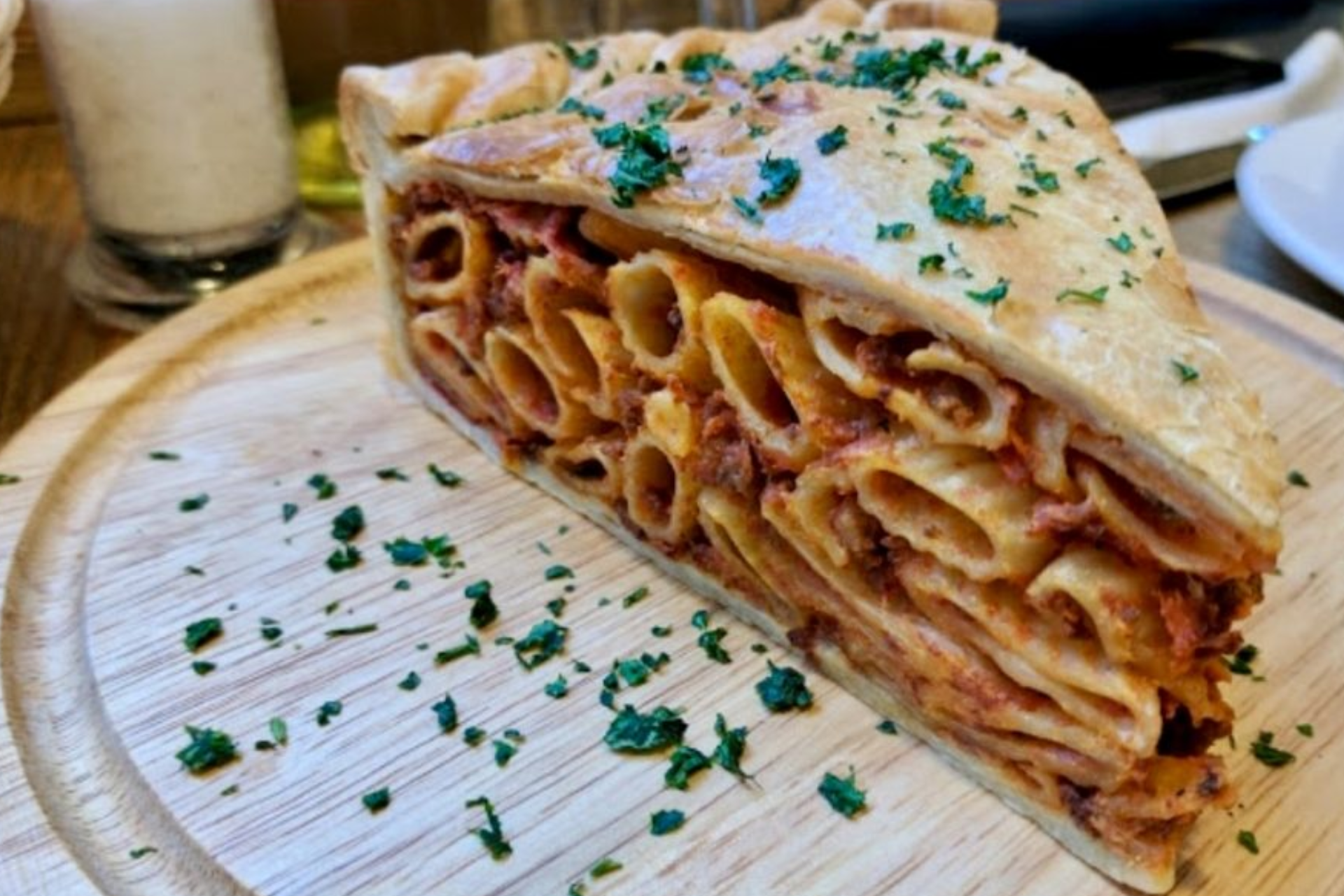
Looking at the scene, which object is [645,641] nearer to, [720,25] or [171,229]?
[171,229]

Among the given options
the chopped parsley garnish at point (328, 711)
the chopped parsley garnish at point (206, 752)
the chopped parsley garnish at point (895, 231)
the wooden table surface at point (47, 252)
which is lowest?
the wooden table surface at point (47, 252)

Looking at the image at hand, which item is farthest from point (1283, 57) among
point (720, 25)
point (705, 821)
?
point (705, 821)

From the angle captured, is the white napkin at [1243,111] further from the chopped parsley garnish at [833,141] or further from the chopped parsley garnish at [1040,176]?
the chopped parsley garnish at [833,141]

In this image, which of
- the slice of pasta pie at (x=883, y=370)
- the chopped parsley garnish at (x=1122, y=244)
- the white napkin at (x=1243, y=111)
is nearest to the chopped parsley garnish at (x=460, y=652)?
the slice of pasta pie at (x=883, y=370)

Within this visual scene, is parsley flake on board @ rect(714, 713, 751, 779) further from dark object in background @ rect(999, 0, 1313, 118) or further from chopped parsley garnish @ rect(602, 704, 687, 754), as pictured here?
dark object in background @ rect(999, 0, 1313, 118)

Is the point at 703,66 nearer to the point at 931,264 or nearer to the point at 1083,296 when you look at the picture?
the point at 931,264

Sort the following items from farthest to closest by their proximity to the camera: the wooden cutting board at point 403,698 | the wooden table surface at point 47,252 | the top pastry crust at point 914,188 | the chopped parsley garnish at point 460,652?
the wooden table surface at point 47,252, the chopped parsley garnish at point 460,652, the wooden cutting board at point 403,698, the top pastry crust at point 914,188

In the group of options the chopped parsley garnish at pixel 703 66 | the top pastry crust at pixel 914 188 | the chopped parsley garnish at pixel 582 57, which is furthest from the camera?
the chopped parsley garnish at pixel 582 57
